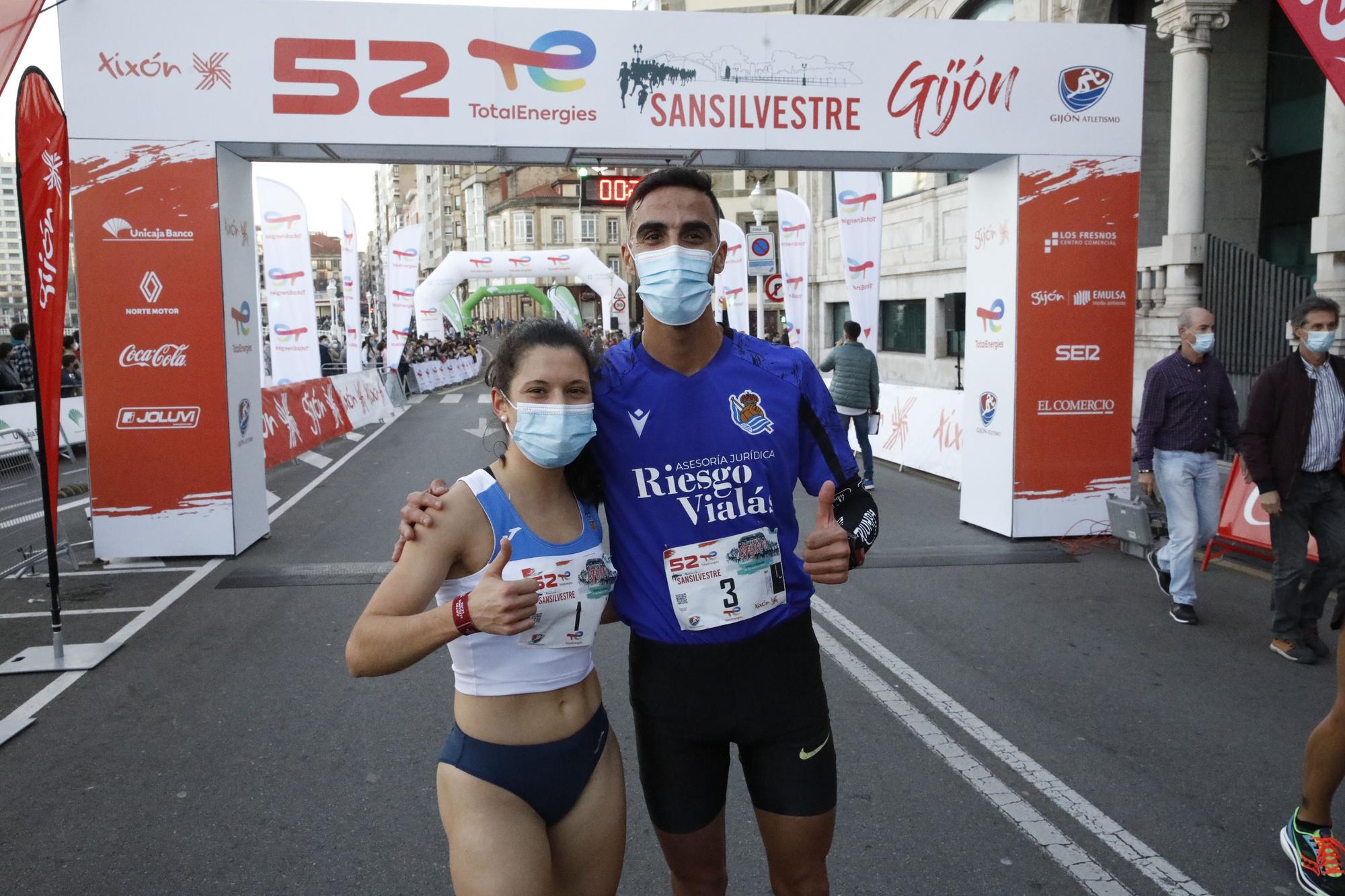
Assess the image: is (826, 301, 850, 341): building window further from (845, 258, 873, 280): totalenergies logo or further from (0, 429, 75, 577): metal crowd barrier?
(0, 429, 75, 577): metal crowd barrier

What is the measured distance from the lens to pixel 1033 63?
895 centimetres

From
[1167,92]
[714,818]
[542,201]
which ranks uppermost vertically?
[542,201]

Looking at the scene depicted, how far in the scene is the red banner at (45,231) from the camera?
568 cm

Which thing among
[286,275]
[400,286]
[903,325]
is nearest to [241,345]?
[286,275]

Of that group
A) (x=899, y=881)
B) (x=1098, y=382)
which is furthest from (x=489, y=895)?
(x=1098, y=382)

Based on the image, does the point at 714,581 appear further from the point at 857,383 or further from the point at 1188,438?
the point at 857,383

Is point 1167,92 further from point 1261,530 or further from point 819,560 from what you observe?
point 819,560

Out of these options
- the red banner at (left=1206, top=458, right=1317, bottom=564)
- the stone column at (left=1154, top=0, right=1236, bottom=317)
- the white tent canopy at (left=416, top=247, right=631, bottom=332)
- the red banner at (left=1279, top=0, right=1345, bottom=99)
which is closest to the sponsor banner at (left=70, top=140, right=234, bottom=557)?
the red banner at (left=1279, top=0, right=1345, bottom=99)

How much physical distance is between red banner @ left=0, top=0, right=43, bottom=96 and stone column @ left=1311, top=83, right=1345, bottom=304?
12.4 m

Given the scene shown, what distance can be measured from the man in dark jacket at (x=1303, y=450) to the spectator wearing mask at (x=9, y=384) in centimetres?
1676

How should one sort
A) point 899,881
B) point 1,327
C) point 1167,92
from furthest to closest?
point 1,327 < point 1167,92 < point 899,881

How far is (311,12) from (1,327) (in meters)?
56.1

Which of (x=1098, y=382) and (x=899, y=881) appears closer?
(x=899, y=881)

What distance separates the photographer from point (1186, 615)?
659cm
